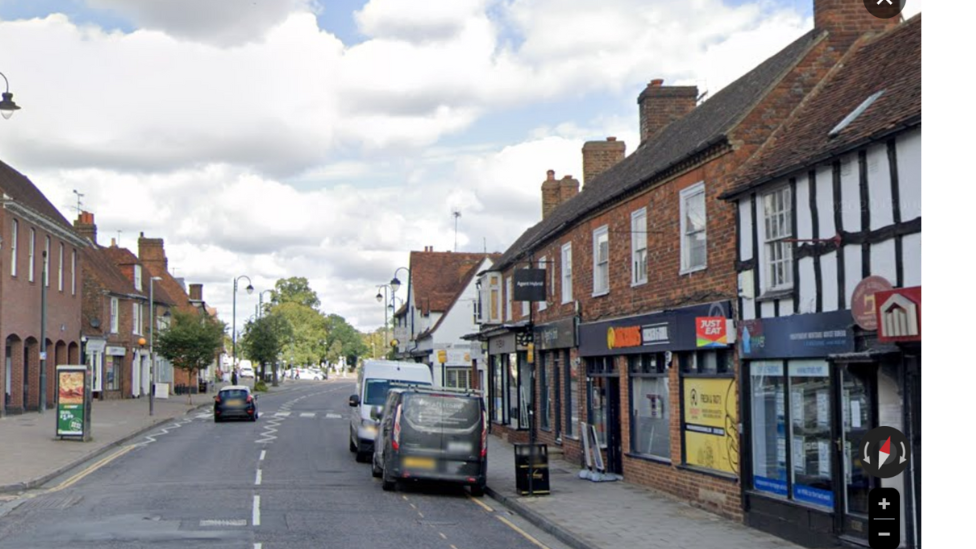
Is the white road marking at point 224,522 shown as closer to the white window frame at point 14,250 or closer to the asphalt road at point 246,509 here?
the asphalt road at point 246,509

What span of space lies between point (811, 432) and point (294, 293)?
11829 centimetres

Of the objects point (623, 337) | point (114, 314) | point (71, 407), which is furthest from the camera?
point (114, 314)

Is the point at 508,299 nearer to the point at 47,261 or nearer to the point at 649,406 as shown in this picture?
the point at 649,406

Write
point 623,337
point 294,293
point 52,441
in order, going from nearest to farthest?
point 623,337, point 52,441, point 294,293

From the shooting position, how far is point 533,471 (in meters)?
18.3

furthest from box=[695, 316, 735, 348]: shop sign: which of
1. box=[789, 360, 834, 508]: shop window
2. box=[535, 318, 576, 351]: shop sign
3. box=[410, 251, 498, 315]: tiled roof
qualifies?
box=[410, 251, 498, 315]: tiled roof

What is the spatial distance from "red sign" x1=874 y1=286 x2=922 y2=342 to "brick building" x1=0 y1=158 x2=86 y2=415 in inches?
1309

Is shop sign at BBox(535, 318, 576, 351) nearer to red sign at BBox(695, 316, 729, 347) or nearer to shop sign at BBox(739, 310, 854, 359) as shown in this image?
red sign at BBox(695, 316, 729, 347)

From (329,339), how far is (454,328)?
110414 millimetres

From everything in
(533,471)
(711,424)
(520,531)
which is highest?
(711,424)

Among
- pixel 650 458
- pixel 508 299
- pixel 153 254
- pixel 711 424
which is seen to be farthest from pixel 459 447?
pixel 153 254

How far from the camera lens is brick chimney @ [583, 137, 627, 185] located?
31875mm

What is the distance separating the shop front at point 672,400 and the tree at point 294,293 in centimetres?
10810

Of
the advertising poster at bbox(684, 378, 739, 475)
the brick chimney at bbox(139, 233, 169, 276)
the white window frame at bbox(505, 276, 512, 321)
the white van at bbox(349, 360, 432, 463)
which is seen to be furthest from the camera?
the brick chimney at bbox(139, 233, 169, 276)
